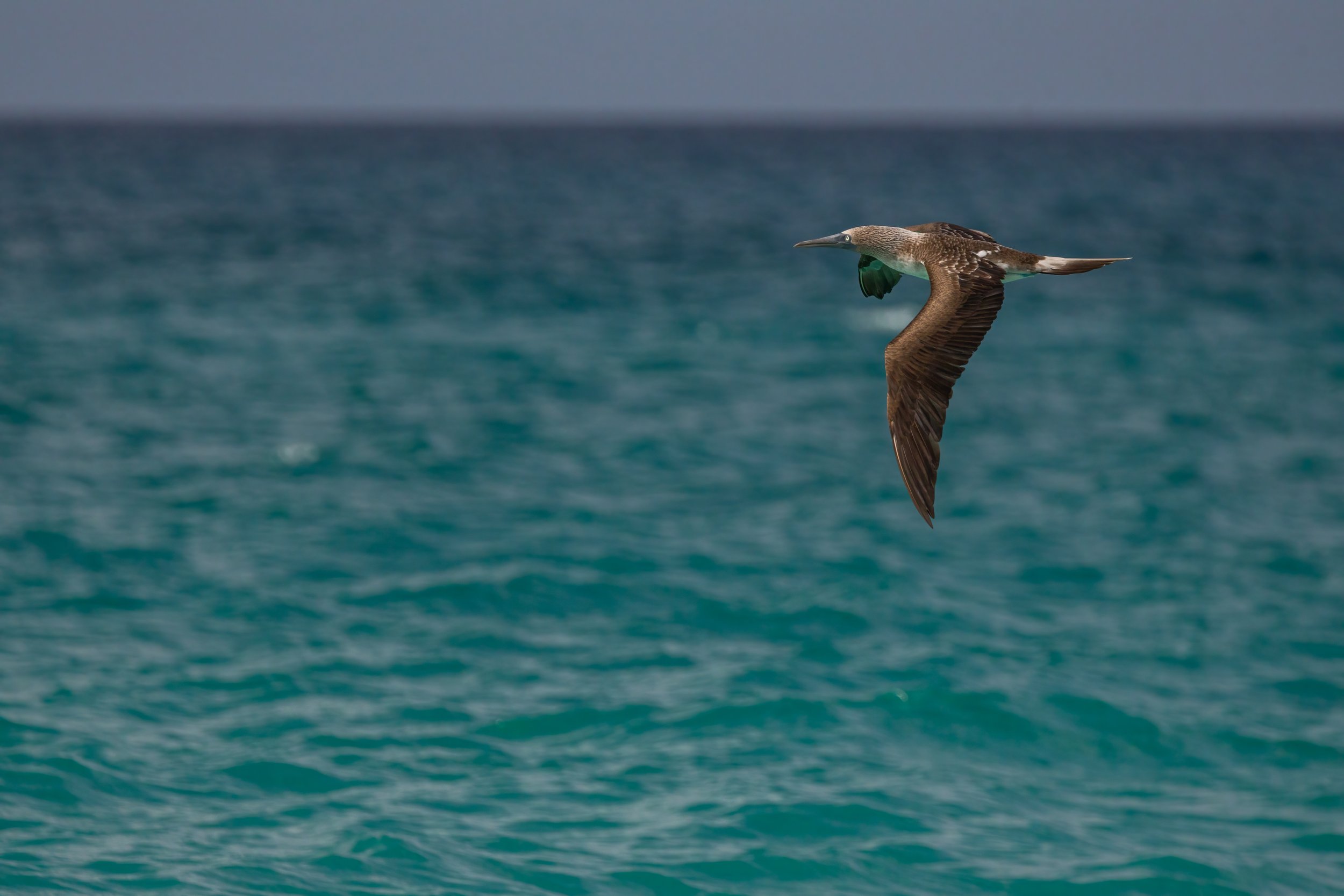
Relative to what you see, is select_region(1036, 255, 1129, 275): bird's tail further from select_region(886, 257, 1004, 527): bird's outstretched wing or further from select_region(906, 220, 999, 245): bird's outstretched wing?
select_region(906, 220, 999, 245): bird's outstretched wing

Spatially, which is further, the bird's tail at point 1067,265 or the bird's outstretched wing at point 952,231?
the bird's outstretched wing at point 952,231

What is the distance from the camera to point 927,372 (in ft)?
22.7

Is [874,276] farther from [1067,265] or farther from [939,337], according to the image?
[1067,265]

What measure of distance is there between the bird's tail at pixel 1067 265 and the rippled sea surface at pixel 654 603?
626 cm

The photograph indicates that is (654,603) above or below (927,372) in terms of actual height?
below

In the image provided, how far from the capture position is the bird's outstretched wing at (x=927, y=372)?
22.6 ft

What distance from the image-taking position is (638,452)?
23.2m

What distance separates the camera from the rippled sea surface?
12.1 m

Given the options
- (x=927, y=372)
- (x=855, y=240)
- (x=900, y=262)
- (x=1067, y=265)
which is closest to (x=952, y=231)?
(x=900, y=262)

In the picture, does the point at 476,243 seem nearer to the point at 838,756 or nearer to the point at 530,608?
the point at 530,608

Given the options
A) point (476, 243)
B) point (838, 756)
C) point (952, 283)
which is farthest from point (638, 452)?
point (476, 243)

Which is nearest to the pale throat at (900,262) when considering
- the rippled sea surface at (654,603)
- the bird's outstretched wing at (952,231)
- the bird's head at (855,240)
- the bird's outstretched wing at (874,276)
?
the bird's head at (855,240)

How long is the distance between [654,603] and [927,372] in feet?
33.9

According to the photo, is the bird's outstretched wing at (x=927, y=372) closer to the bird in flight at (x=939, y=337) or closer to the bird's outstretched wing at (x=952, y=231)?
the bird in flight at (x=939, y=337)
